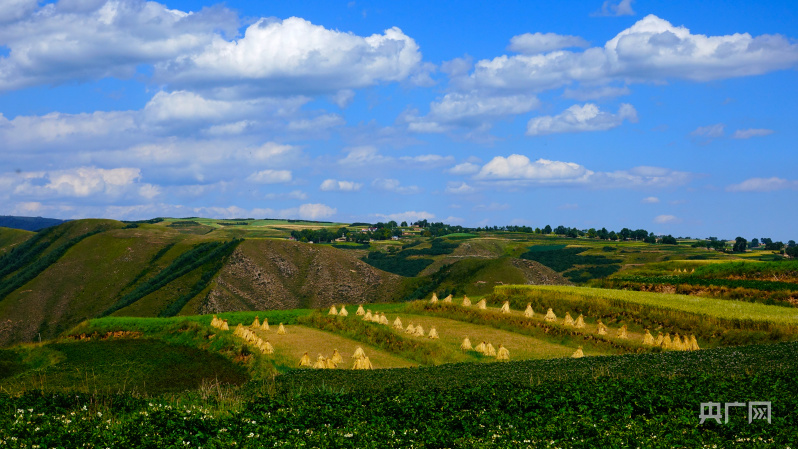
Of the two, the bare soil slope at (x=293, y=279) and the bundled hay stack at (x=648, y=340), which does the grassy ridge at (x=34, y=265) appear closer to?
the bare soil slope at (x=293, y=279)

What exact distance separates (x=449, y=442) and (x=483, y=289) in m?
81.1

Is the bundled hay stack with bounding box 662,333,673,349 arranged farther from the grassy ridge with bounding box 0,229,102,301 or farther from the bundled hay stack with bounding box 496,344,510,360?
the grassy ridge with bounding box 0,229,102,301

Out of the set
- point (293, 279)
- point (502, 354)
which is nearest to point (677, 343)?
point (502, 354)

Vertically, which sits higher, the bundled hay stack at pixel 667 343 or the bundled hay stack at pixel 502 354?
the bundled hay stack at pixel 667 343

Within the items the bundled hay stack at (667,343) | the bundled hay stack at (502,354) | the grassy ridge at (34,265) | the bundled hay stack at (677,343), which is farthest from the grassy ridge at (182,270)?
the bundled hay stack at (677,343)

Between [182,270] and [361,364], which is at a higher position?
[361,364]

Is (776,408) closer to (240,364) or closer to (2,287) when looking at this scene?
(240,364)

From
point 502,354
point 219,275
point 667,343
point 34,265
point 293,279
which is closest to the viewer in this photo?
point 502,354

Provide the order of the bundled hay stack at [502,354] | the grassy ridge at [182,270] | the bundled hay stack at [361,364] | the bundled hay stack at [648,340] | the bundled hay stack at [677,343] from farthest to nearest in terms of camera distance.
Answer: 1. the grassy ridge at [182,270]
2. the bundled hay stack at [648,340]
3. the bundled hay stack at [502,354]
4. the bundled hay stack at [677,343]
5. the bundled hay stack at [361,364]

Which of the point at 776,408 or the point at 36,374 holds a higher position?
the point at 776,408

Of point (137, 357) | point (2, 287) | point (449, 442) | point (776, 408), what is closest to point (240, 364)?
point (137, 357)

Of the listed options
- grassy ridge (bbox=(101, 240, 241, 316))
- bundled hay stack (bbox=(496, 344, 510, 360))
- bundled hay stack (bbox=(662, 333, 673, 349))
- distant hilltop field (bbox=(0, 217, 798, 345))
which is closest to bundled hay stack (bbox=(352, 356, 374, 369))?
bundled hay stack (bbox=(496, 344, 510, 360))

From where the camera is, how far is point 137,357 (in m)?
37.5

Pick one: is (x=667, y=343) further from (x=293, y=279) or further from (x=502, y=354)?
(x=293, y=279)
